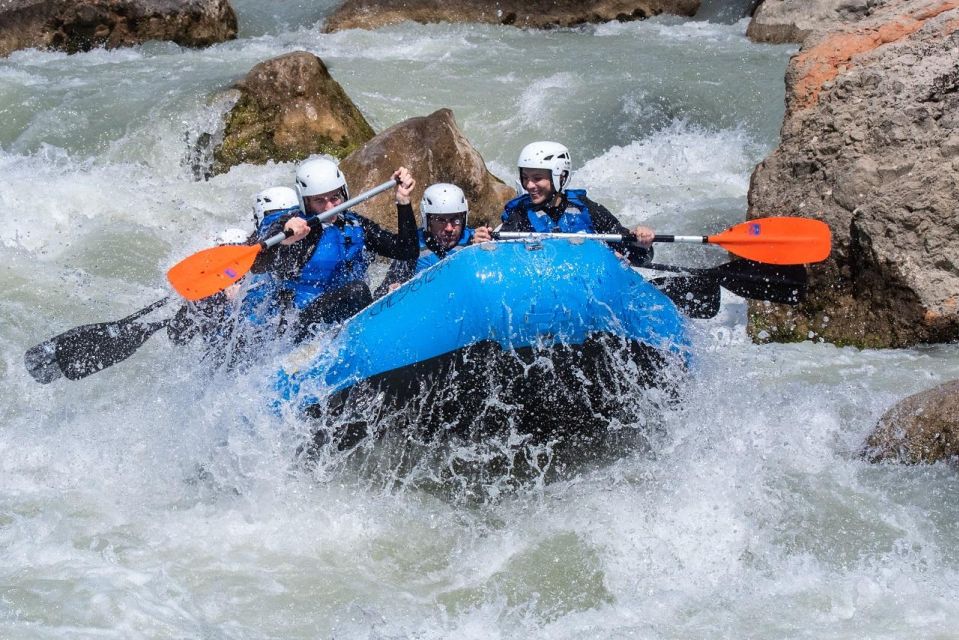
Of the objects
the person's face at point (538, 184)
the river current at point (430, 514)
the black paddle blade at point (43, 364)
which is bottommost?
the river current at point (430, 514)

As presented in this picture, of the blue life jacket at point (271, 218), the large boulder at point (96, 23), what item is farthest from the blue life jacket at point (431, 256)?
the large boulder at point (96, 23)

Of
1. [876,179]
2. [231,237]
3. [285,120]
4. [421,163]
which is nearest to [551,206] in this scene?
[231,237]

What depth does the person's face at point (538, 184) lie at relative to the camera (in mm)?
5816

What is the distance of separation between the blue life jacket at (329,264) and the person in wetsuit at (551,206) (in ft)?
2.52

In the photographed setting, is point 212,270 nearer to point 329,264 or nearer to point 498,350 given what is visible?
point 329,264

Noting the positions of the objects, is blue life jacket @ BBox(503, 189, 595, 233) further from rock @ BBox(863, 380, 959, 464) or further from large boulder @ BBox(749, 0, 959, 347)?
rock @ BBox(863, 380, 959, 464)

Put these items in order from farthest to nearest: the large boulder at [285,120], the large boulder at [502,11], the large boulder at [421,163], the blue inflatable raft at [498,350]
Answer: the large boulder at [502,11] → the large boulder at [285,120] → the large boulder at [421,163] → the blue inflatable raft at [498,350]

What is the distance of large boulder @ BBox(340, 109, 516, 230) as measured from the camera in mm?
8195

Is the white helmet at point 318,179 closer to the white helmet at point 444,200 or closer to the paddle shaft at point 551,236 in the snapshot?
the white helmet at point 444,200

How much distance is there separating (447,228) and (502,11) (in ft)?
A: 28.8

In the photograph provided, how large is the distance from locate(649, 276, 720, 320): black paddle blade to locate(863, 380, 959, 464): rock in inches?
40.4

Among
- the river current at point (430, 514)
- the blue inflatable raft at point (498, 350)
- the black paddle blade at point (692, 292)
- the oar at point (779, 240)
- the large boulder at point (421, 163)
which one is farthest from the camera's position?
the large boulder at point (421, 163)

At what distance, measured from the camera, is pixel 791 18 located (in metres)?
12.3

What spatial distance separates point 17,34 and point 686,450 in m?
9.78
